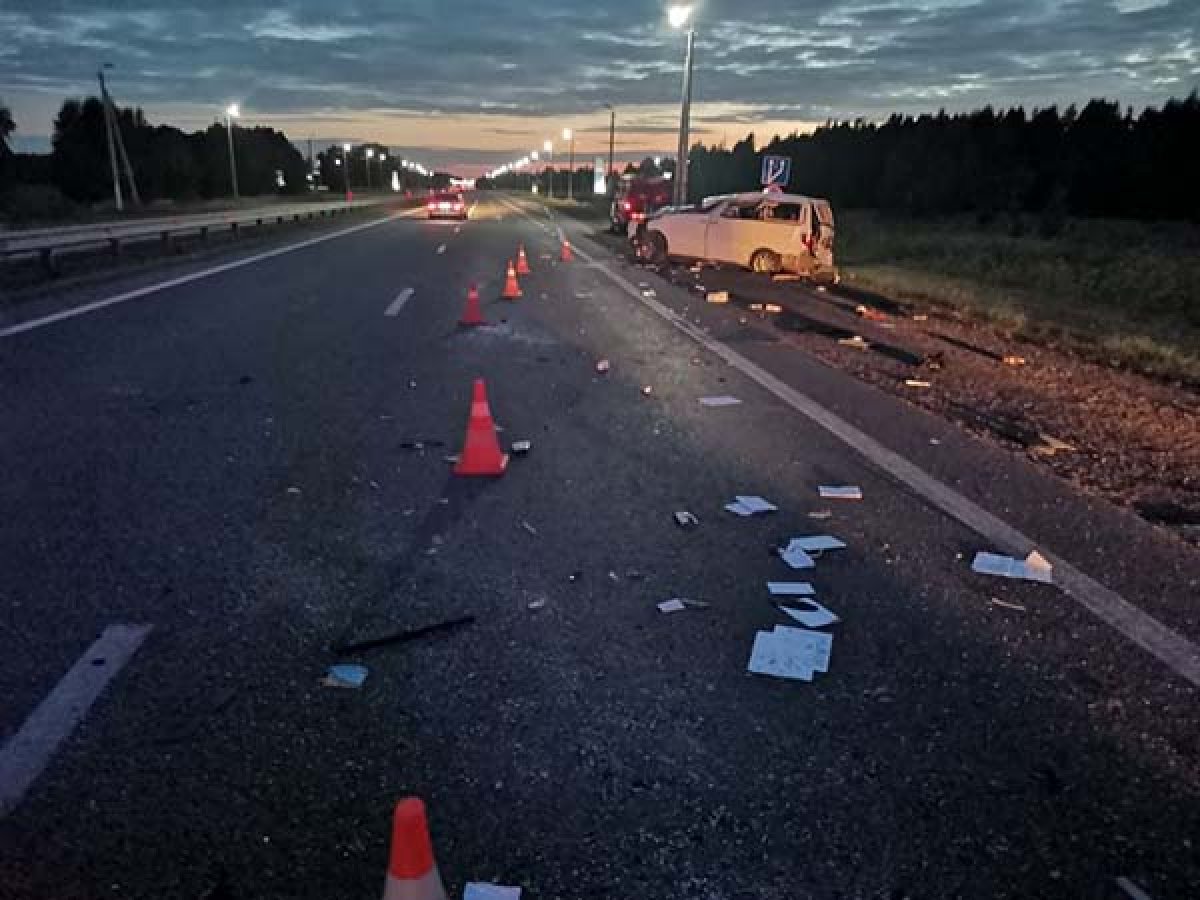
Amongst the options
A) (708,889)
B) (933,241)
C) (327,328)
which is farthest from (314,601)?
(933,241)

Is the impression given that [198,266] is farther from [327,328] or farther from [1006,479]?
[1006,479]

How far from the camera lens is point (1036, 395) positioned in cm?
880

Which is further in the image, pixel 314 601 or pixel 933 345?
pixel 933 345

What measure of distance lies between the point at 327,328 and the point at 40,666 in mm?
8609

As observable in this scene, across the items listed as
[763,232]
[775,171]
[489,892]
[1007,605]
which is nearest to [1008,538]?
[1007,605]

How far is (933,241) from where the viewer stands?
111 feet

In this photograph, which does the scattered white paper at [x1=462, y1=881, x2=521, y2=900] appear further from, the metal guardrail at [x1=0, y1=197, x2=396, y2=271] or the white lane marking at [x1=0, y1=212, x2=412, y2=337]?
the metal guardrail at [x1=0, y1=197, x2=396, y2=271]

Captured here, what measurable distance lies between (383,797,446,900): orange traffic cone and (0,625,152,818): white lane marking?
1.44 metres

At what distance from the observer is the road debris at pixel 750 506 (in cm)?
543

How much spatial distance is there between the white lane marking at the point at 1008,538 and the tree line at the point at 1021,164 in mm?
39378

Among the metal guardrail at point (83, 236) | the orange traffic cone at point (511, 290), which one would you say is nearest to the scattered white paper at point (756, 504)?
the orange traffic cone at point (511, 290)

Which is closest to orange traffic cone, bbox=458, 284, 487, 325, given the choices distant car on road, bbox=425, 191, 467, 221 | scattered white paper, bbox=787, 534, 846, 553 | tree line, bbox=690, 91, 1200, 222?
scattered white paper, bbox=787, 534, 846, 553

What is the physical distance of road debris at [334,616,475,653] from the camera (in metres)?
3.73

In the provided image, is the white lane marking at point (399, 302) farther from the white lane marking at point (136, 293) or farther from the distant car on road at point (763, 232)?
the distant car on road at point (763, 232)
